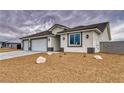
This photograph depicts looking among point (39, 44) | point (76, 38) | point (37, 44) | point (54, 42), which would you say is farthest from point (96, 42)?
point (37, 44)

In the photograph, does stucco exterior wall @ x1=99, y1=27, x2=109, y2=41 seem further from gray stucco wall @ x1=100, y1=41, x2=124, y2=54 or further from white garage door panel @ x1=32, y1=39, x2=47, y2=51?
white garage door panel @ x1=32, y1=39, x2=47, y2=51

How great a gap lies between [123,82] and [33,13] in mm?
6428

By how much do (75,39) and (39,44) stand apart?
531cm

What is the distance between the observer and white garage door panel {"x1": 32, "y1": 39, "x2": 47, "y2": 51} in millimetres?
13461

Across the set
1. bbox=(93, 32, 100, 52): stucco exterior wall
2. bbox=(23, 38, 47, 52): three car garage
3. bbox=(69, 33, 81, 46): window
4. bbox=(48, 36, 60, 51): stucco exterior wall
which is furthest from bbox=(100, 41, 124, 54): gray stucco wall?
bbox=(23, 38, 47, 52): three car garage

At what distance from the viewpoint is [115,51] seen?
32.0ft

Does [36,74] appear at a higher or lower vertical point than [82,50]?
lower

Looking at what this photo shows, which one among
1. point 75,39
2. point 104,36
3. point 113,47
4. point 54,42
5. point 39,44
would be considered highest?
point 104,36

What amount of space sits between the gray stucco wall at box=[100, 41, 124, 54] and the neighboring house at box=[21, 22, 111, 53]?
466 millimetres

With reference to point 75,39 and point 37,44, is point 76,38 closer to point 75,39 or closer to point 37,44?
point 75,39

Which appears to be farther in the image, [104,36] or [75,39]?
[104,36]

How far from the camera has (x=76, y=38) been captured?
1073cm
